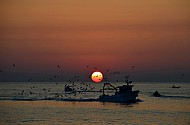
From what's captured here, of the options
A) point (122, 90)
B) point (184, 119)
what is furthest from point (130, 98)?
point (184, 119)

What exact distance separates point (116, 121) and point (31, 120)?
38.3 ft

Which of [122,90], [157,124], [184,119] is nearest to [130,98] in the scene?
[122,90]

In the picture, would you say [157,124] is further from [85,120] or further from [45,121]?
[45,121]

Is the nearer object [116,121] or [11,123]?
[11,123]

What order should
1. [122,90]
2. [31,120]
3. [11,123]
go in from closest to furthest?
[11,123]
[31,120]
[122,90]

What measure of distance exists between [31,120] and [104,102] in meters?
44.8

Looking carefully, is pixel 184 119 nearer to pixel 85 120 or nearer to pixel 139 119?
pixel 139 119

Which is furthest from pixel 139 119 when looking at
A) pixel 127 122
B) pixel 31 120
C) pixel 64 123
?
pixel 31 120

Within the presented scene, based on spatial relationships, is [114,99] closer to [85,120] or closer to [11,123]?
[85,120]

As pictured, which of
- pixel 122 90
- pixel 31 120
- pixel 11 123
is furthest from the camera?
pixel 122 90

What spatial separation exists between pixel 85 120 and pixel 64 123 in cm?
490

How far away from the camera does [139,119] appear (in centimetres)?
5581

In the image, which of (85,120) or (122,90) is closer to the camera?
(85,120)

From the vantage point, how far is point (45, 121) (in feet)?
170
